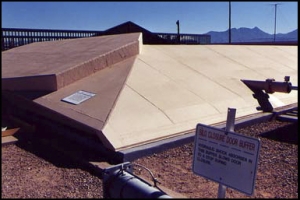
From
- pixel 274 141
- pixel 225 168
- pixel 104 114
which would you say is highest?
pixel 225 168

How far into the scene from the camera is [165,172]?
4.43 meters

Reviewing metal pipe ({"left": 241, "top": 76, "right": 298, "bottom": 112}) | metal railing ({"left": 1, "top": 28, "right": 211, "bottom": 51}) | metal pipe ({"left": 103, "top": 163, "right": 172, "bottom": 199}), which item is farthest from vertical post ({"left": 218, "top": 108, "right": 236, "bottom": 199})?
metal railing ({"left": 1, "top": 28, "right": 211, "bottom": 51})

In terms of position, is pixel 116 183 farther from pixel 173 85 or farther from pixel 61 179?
pixel 173 85

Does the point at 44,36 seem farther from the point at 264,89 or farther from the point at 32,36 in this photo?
the point at 264,89

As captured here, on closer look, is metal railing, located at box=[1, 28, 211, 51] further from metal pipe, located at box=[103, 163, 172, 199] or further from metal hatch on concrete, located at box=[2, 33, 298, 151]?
metal pipe, located at box=[103, 163, 172, 199]

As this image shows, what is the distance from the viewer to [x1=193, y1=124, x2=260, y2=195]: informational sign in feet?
7.27

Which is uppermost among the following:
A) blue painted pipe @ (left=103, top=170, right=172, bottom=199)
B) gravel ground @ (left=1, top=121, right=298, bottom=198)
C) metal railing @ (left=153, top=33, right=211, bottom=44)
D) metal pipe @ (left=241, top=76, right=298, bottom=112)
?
metal railing @ (left=153, top=33, right=211, bottom=44)

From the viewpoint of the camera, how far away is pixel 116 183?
211cm

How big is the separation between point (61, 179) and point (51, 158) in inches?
44.2

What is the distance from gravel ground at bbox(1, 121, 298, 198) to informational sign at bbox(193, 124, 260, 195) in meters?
0.87

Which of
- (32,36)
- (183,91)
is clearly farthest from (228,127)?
(32,36)

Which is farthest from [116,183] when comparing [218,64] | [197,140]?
[218,64]

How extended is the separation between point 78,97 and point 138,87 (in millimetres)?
1041

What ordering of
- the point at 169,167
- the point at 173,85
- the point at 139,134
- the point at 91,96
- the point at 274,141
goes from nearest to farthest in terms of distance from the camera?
the point at 169,167 → the point at 139,134 → the point at 274,141 → the point at 91,96 → the point at 173,85
